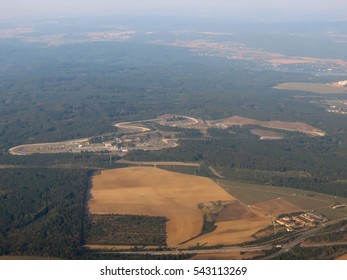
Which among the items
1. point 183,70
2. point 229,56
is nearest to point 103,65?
point 183,70

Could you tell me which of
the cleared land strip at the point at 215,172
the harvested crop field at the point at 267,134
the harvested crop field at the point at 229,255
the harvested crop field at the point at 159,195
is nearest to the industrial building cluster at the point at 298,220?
the harvested crop field at the point at 159,195

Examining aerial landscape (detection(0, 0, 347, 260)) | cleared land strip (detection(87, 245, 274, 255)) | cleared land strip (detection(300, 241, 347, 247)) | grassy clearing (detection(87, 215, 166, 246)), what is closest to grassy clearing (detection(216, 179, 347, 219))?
aerial landscape (detection(0, 0, 347, 260))

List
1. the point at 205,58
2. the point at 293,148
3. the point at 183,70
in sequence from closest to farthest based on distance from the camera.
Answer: the point at 293,148 → the point at 183,70 → the point at 205,58

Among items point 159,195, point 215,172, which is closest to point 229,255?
point 159,195

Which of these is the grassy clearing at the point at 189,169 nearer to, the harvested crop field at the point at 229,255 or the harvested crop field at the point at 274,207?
the harvested crop field at the point at 274,207

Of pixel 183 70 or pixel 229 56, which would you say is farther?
pixel 229 56

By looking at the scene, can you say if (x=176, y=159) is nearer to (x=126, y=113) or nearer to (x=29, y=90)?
(x=126, y=113)

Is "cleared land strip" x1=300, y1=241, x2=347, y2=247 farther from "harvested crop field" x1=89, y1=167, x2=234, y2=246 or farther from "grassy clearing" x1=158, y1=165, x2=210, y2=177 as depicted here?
"grassy clearing" x1=158, y1=165, x2=210, y2=177
